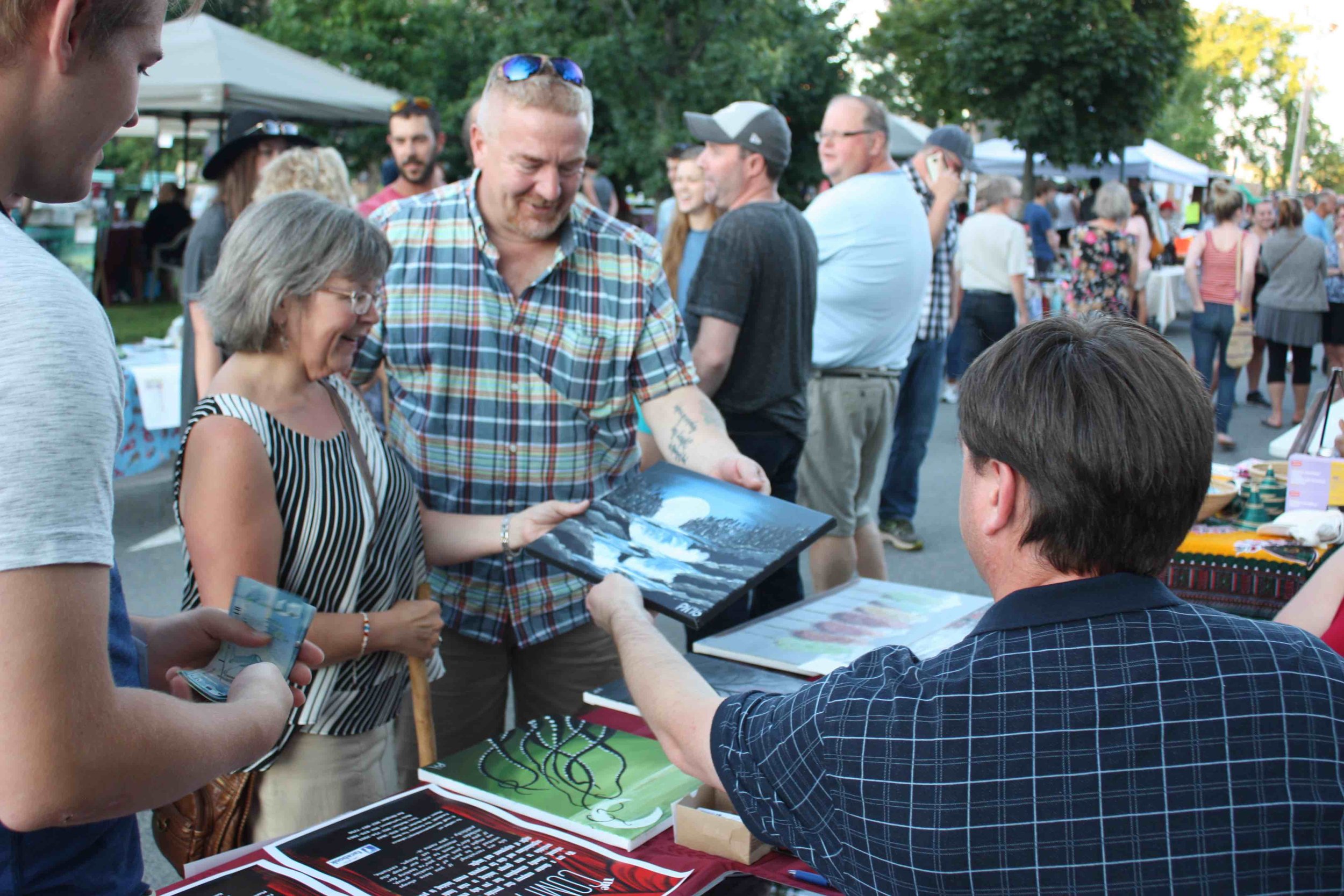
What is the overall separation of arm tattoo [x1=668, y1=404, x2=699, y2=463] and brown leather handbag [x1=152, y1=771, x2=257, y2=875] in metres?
1.09

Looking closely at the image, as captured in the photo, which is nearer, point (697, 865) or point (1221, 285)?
point (697, 865)

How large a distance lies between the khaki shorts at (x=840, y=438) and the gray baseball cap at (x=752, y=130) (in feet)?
3.29

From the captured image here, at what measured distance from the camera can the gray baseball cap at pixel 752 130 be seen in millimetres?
4262

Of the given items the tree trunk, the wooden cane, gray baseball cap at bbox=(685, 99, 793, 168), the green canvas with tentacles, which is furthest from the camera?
the tree trunk

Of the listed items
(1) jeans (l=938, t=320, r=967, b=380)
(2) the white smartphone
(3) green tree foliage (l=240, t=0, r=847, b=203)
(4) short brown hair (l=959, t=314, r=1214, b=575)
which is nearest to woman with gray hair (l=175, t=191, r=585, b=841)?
(4) short brown hair (l=959, t=314, r=1214, b=575)

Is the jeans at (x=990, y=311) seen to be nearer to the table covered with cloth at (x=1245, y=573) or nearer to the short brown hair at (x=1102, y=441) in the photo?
the table covered with cloth at (x=1245, y=573)

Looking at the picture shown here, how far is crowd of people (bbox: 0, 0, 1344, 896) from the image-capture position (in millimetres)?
895

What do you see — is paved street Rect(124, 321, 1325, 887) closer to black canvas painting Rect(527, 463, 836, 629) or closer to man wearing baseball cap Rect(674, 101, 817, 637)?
man wearing baseball cap Rect(674, 101, 817, 637)

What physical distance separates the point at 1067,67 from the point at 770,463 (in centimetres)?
1834

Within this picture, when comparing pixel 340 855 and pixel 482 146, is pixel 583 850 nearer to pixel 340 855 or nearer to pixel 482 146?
pixel 340 855

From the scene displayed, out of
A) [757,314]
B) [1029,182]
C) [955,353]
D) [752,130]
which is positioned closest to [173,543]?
[757,314]

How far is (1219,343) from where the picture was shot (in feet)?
29.4

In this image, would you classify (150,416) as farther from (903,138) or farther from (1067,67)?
(1067,67)

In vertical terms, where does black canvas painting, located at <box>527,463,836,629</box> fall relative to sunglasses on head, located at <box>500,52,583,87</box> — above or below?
below
